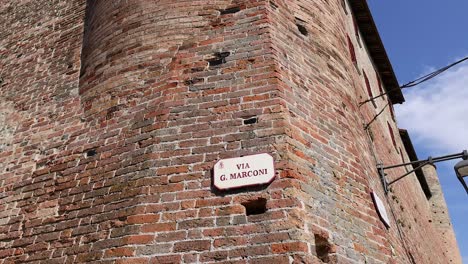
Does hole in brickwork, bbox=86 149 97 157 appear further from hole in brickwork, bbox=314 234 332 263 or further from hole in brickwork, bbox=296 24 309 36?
hole in brickwork, bbox=296 24 309 36

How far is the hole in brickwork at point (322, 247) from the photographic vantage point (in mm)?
3418

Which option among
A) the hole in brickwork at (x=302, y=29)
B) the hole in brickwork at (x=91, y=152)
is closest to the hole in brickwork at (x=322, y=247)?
the hole in brickwork at (x=91, y=152)

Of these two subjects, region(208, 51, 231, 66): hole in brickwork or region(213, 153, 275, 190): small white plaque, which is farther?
region(208, 51, 231, 66): hole in brickwork

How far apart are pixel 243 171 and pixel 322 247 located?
35.4 inches

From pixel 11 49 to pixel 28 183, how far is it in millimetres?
3463

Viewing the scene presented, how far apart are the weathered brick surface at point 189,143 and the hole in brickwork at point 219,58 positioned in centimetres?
2

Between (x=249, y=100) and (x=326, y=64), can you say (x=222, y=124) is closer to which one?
(x=249, y=100)

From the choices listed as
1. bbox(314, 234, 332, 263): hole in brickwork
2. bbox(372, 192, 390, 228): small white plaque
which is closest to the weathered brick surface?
bbox(314, 234, 332, 263): hole in brickwork

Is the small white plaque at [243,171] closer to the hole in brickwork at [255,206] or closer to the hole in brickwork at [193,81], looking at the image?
the hole in brickwork at [255,206]

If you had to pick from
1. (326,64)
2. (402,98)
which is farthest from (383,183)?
(402,98)

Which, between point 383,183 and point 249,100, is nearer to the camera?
point 249,100

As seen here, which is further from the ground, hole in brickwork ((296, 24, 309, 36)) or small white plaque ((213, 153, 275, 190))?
hole in brickwork ((296, 24, 309, 36))

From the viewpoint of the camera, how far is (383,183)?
5.60 meters

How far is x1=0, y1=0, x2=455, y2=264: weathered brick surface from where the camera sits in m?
3.48
